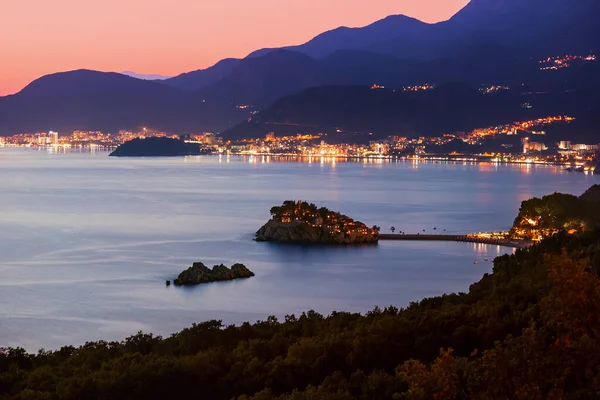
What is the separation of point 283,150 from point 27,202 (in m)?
57.8

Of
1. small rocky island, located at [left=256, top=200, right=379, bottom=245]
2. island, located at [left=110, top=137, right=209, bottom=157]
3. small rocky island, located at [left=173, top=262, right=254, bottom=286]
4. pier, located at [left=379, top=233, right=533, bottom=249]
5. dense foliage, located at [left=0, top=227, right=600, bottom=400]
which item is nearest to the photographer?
dense foliage, located at [left=0, top=227, right=600, bottom=400]

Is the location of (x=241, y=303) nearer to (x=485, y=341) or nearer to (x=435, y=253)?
(x=435, y=253)

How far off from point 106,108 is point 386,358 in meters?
134

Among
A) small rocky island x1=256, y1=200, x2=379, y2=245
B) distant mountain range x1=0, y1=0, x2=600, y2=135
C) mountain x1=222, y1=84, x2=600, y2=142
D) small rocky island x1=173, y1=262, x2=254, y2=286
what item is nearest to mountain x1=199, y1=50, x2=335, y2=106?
distant mountain range x1=0, y1=0, x2=600, y2=135

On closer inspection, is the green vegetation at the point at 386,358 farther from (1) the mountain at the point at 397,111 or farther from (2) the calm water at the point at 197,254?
(1) the mountain at the point at 397,111

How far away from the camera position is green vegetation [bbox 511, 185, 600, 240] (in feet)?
72.6

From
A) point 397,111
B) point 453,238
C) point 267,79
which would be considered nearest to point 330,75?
point 267,79

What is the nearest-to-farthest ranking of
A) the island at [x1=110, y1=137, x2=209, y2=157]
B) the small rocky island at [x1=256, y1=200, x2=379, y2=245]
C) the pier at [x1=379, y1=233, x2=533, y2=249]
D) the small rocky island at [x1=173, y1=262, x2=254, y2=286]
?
the small rocky island at [x1=173, y1=262, x2=254, y2=286]
the pier at [x1=379, y1=233, x2=533, y2=249]
the small rocky island at [x1=256, y1=200, x2=379, y2=245]
the island at [x1=110, y1=137, x2=209, y2=157]

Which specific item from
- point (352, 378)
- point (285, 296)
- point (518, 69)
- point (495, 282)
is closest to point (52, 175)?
point (285, 296)

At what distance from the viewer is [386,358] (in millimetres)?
7508

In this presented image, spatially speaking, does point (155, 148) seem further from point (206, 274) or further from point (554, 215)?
point (206, 274)

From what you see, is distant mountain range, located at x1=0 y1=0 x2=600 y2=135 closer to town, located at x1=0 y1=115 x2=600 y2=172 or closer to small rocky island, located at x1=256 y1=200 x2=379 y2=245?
town, located at x1=0 y1=115 x2=600 y2=172

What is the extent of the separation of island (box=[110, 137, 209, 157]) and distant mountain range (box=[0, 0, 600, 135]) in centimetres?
3206

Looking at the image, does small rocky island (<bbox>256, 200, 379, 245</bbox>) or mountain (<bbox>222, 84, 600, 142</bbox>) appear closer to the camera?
small rocky island (<bbox>256, 200, 379, 245</bbox>)
